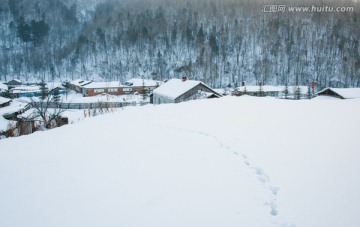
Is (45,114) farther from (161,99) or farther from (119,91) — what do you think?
(119,91)

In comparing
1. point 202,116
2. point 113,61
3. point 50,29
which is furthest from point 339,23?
point 50,29

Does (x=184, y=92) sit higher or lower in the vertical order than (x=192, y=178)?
higher

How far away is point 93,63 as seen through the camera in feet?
316

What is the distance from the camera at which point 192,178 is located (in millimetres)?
4578

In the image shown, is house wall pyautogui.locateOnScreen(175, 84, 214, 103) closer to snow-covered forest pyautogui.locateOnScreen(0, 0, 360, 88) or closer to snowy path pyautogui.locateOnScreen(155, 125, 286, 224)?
snowy path pyautogui.locateOnScreen(155, 125, 286, 224)

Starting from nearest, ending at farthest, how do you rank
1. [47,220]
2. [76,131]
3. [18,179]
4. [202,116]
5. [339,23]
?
[47,220], [18,179], [76,131], [202,116], [339,23]

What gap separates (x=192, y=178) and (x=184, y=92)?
986 inches

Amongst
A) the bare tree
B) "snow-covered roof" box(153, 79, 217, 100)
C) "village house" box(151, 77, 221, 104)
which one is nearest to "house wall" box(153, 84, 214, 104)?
"village house" box(151, 77, 221, 104)

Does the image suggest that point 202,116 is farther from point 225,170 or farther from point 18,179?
point 18,179

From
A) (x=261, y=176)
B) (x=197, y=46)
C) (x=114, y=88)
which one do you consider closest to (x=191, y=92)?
(x=261, y=176)

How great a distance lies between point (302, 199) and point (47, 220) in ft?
12.3

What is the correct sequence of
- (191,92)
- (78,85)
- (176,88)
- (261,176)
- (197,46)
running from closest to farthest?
(261,176), (191,92), (176,88), (78,85), (197,46)

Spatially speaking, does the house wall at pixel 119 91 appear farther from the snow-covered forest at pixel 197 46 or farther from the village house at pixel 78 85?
the snow-covered forest at pixel 197 46

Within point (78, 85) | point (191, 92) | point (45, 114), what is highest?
point (78, 85)
